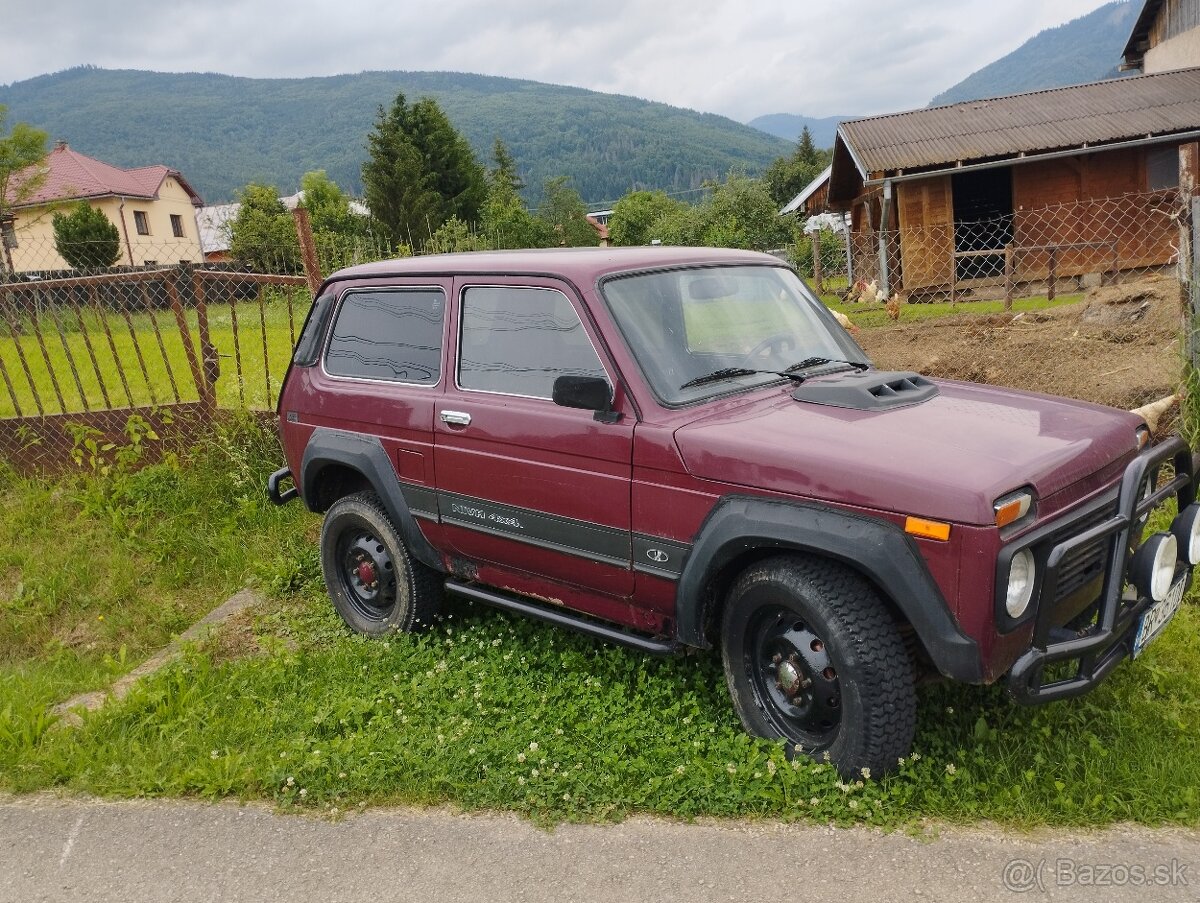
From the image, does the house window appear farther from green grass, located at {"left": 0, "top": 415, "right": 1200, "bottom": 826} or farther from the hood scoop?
the hood scoop

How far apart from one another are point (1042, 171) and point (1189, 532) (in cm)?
1722

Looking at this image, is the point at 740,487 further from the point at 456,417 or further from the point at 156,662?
the point at 156,662

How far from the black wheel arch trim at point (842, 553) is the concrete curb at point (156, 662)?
2993 millimetres

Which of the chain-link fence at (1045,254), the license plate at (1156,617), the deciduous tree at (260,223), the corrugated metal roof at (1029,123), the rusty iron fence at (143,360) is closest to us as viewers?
the license plate at (1156,617)

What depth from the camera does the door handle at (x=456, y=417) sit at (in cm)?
415

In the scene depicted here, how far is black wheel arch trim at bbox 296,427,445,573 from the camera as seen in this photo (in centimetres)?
454

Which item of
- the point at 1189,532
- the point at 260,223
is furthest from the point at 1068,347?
the point at 260,223

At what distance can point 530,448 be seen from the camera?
12.8 ft

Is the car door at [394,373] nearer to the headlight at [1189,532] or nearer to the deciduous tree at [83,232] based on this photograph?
the headlight at [1189,532]

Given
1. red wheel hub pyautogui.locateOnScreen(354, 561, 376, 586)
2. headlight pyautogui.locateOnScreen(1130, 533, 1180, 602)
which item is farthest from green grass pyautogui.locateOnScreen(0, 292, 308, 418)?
headlight pyautogui.locateOnScreen(1130, 533, 1180, 602)

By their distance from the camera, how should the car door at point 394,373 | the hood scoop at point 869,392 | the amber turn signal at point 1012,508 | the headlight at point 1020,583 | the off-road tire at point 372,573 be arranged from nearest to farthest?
1. the amber turn signal at point 1012,508
2. the headlight at point 1020,583
3. the hood scoop at point 869,392
4. the car door at point 394,373
5. the off-road tire at point 372,573

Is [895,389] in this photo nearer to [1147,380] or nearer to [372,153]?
[1147,380]

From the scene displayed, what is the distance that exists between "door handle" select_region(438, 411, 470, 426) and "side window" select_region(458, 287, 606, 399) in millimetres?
137

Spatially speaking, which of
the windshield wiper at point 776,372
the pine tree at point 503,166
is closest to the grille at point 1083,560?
the windshield wiper at point 776,372
